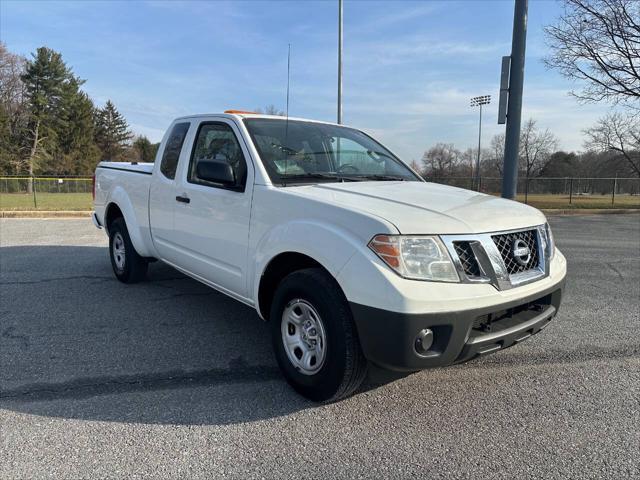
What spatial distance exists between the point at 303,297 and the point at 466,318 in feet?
3.24

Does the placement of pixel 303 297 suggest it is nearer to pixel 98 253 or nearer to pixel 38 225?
pixel 98 253

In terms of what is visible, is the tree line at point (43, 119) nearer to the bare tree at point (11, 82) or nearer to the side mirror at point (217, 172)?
the bare tree at point (11, 82)

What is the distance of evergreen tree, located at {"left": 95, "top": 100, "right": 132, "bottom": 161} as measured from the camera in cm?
7575

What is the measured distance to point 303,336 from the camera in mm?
3068

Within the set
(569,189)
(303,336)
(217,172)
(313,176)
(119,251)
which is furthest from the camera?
(569,189)

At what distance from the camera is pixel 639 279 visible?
671 centimetres

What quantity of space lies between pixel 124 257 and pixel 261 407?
11.8 ft

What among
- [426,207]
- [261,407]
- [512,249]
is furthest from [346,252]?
[261,407]

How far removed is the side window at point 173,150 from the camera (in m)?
4.61

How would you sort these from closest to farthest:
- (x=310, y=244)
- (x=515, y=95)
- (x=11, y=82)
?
(x=310, y=244), (x=515, y=95), (x=11, y=82)

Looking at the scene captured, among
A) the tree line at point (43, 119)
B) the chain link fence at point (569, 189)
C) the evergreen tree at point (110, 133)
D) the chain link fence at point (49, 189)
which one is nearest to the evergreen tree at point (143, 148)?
the evergreen tree at point (110, 133)

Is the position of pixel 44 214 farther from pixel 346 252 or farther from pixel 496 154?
pixel 496 154

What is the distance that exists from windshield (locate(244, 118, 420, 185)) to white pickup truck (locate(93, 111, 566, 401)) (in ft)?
0.05

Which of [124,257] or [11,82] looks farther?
[11,82]
